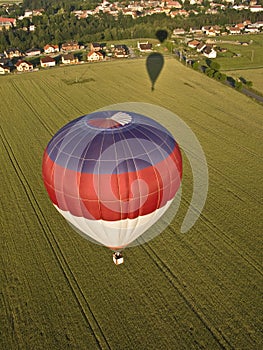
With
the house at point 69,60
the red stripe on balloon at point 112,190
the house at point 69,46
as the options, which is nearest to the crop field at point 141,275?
the red stripe on balloon at point 112,190

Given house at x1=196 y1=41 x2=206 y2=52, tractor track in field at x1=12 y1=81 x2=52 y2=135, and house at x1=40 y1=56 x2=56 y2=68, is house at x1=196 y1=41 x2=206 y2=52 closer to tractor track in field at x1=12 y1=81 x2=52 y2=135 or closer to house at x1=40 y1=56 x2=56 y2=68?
house at x1=40 y1=56 x2=56 y2=68

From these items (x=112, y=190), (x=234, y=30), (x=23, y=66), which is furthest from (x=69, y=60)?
(x=112, y=190)

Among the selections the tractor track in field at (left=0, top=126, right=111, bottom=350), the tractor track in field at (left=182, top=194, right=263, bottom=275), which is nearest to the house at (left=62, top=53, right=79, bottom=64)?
the tractor track in field at (left=0, top=126, right=111, bottom=350)

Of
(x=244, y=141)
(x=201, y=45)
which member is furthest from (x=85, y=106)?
(x=201, y=45)

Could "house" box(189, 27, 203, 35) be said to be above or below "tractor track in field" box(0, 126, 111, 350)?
above

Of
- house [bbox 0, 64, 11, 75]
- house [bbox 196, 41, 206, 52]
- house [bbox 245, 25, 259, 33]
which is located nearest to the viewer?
house [bbox 0, 64, 11, 75]

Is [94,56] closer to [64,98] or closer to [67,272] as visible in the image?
[64,98]
